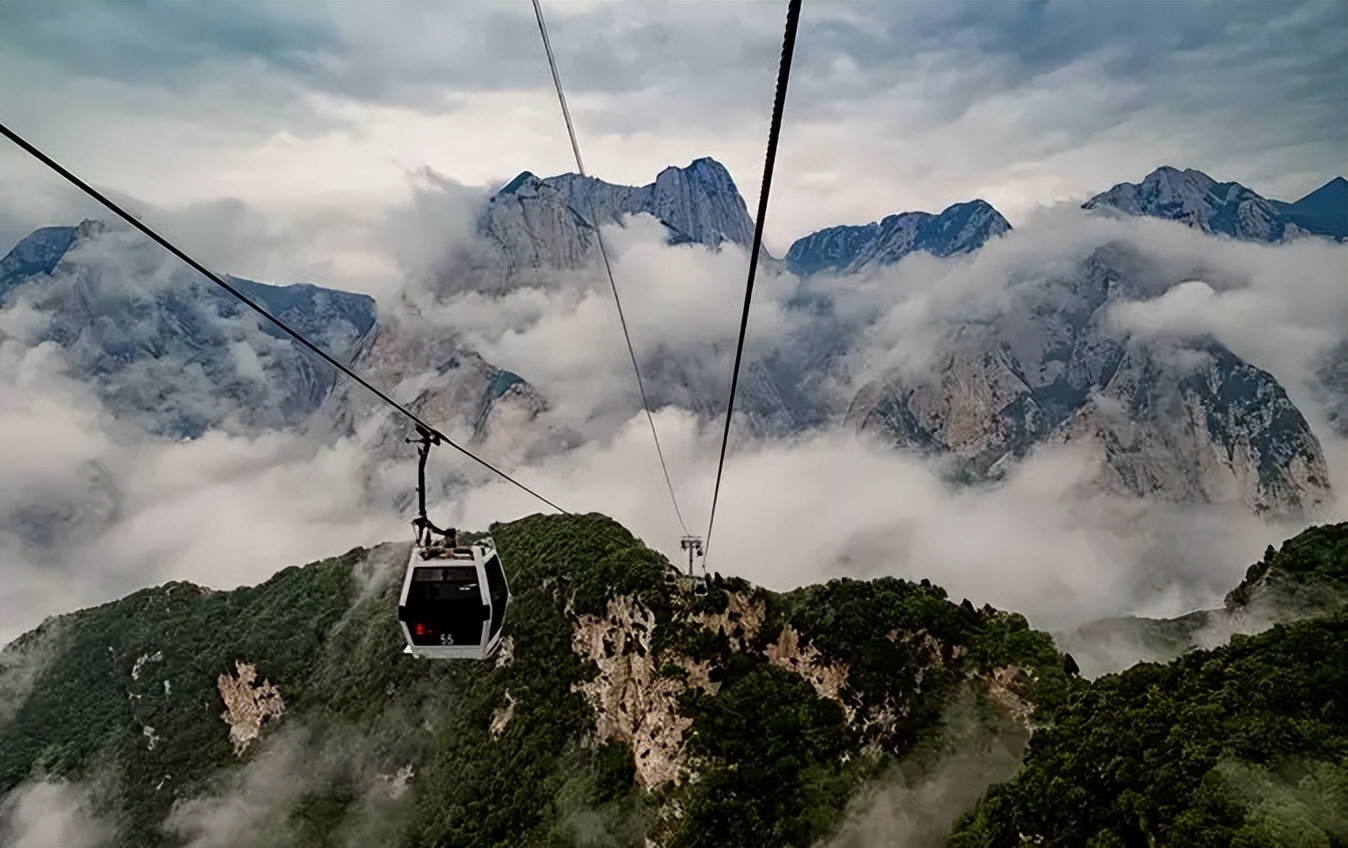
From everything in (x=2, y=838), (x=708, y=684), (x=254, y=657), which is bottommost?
(x=2, y=838)

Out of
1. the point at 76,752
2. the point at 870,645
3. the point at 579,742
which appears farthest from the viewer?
the point at 76,752

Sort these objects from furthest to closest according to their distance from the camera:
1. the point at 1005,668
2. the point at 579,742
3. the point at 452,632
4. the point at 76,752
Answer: the point at 76,752
the point at 579,742
the point at 1005,668
the point at 452,632

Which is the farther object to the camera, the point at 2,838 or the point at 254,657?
the point at 2,838

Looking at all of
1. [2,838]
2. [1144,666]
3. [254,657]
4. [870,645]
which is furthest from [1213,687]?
[2,838]

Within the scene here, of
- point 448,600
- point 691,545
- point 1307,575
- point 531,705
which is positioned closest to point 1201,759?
point 691,545

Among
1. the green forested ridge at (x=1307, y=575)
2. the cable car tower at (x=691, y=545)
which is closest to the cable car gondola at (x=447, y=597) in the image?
the cable car tower at (x=691, y=545)

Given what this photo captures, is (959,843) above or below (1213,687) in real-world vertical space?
below

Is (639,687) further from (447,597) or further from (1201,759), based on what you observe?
(447,597)

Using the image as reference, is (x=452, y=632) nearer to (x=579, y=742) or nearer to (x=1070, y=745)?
(x=1070, y=745)
